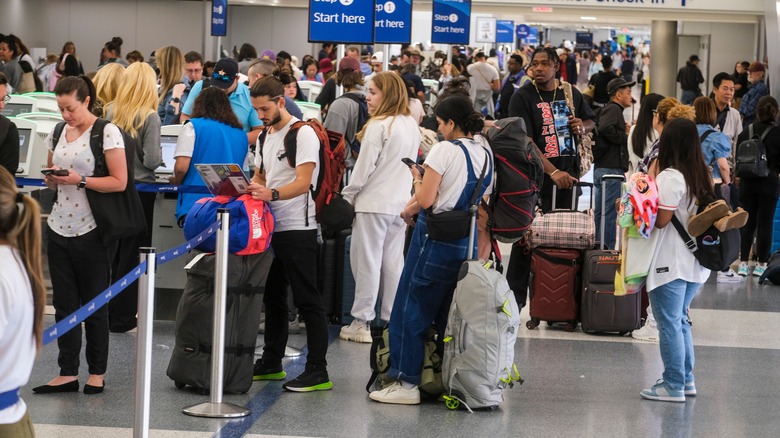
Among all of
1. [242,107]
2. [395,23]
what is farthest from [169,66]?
[395,23]

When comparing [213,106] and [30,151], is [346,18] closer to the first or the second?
[213,106]

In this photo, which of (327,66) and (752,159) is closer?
(752,159)

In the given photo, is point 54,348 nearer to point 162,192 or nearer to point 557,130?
point 162,192

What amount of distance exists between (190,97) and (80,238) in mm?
2811

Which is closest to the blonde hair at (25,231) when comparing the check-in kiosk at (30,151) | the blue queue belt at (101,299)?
the blue queue belt at (101,299)

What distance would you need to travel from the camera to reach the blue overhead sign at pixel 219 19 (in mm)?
20406

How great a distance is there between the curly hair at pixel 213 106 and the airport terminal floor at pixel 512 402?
4.67ft

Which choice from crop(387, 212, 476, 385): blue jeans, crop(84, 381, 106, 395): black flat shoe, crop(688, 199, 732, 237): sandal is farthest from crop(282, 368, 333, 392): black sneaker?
crop(688, 199, 732, 237): sandal

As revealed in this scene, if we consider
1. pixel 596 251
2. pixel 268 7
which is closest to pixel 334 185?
pixel 596 251

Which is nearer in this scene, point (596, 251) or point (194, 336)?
point (194, 336)

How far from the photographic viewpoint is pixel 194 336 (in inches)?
241

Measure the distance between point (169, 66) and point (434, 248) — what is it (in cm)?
409

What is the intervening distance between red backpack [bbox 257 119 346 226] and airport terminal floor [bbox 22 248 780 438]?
1.02 metres

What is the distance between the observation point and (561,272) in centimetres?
805
